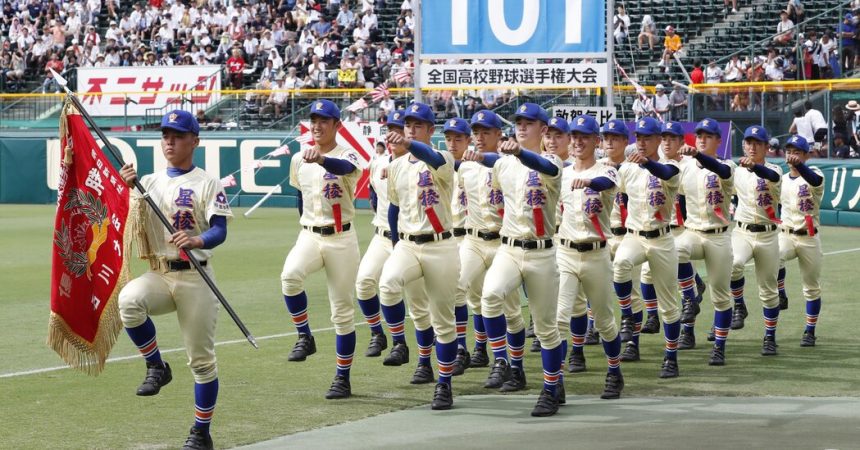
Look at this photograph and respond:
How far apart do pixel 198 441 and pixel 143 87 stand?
2808 centimetres

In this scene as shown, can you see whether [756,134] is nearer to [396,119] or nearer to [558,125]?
[558,125]

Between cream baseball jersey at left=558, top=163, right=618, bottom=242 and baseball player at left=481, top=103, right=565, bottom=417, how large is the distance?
0.46 meters

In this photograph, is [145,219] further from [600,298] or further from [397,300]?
[600,298]

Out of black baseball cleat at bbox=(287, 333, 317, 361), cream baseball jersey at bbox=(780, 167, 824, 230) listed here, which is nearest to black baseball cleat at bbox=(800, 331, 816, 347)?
cream baseball jersey at bbox=(780, 167, 824, 230)

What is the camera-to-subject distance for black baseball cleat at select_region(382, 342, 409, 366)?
11.4 metres

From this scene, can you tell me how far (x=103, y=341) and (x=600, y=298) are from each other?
375cm

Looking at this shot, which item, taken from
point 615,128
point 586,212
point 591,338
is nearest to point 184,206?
point 586,212

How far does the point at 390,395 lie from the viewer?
10047 millimetres

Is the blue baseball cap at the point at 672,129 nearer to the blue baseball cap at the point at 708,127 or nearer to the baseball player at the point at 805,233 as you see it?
the blue baseball cap at the point at 708,127

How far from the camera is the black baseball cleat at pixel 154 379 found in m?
8.40

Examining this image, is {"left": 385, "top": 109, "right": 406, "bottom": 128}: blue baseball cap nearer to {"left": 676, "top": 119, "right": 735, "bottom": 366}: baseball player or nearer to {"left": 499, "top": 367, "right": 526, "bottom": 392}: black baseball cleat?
{"left": 676, "top": 119, "right": 735, "bottom": 366}: baseball player

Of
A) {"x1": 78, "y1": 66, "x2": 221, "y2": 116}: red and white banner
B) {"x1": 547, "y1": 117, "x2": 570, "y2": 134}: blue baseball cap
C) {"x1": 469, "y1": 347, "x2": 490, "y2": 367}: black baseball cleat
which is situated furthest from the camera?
{"x1": 78, "y1": 66, "x2": 221, "y2": 116}: red and white banner

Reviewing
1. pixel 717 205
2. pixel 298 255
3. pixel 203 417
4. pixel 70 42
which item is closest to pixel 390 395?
pixel 298 255

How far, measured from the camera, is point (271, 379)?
35.0 ft
